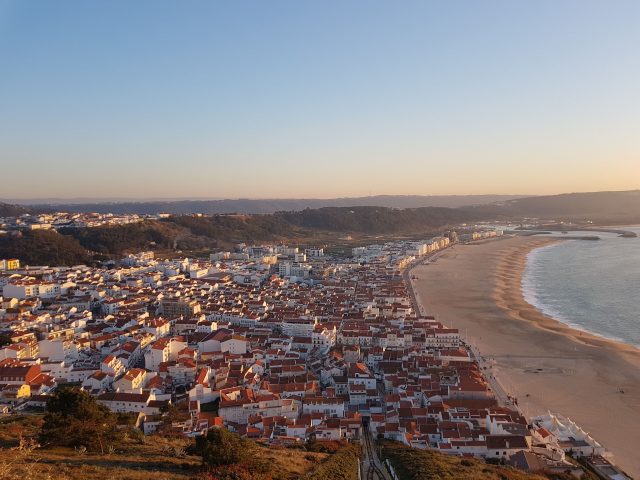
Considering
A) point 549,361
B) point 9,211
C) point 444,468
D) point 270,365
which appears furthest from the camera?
point 9,211

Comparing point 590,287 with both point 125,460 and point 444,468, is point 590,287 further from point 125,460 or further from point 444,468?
point 125,460

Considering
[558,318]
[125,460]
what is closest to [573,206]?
[558,318]

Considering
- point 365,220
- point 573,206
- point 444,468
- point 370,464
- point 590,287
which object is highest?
point 573,206

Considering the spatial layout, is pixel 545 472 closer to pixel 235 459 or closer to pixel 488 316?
pixel 235 459

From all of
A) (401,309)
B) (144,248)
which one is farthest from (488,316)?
(144,248)

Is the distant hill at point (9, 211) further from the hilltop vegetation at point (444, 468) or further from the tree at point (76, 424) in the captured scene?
the hilltop vegetation at point (444, 468)

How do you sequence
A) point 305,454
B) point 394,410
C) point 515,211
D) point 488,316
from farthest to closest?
1. point 515,211
2. point 488,316
3. point 394,410
4. point 305,454

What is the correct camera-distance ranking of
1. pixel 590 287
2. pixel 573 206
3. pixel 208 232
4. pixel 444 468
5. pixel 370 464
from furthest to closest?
pixel 573 206, pixel 208 232, pixel 590 287, pixel 370 464, pixel 444 468

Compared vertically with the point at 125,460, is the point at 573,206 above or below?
above
